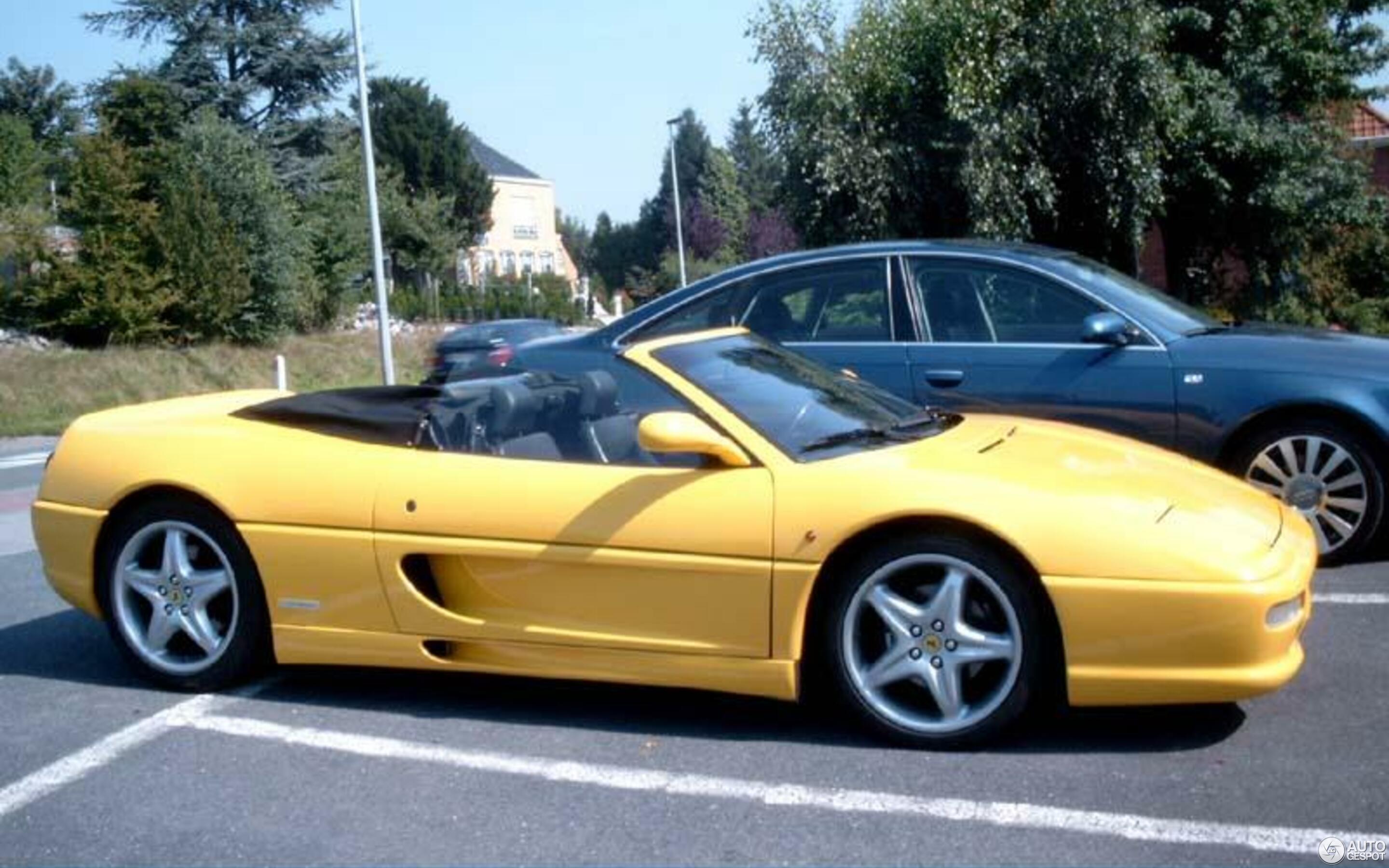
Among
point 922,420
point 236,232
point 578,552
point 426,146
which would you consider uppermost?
point 426,146

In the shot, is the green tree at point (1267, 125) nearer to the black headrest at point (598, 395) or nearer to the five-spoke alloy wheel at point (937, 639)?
the black headrest at point (598, 395)

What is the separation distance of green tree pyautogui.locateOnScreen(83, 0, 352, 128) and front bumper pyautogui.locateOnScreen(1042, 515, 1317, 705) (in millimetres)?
35860

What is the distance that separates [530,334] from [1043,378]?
7.44 meters

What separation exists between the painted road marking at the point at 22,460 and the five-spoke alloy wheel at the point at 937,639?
1318cm

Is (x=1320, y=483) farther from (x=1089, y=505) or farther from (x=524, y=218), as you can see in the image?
(x=524, y=218)

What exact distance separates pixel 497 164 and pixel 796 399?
220 ft

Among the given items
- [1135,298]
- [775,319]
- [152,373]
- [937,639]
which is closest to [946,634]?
[937,639]

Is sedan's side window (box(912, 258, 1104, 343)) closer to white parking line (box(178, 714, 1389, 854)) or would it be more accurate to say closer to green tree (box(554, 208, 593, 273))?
white parking line (box(178, 714, 1389, 854))

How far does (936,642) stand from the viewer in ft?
13.2

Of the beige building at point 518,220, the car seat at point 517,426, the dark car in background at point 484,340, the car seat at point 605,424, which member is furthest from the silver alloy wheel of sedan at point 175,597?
the beige building at point 518,220

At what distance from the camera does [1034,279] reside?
6496mm

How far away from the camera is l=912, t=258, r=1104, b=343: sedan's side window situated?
646cm

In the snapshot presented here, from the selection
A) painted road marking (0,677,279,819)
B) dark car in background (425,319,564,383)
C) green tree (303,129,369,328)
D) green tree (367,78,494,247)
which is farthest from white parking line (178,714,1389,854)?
green tree (367,78,494,247)

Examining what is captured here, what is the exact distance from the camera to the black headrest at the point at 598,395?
4664mm
